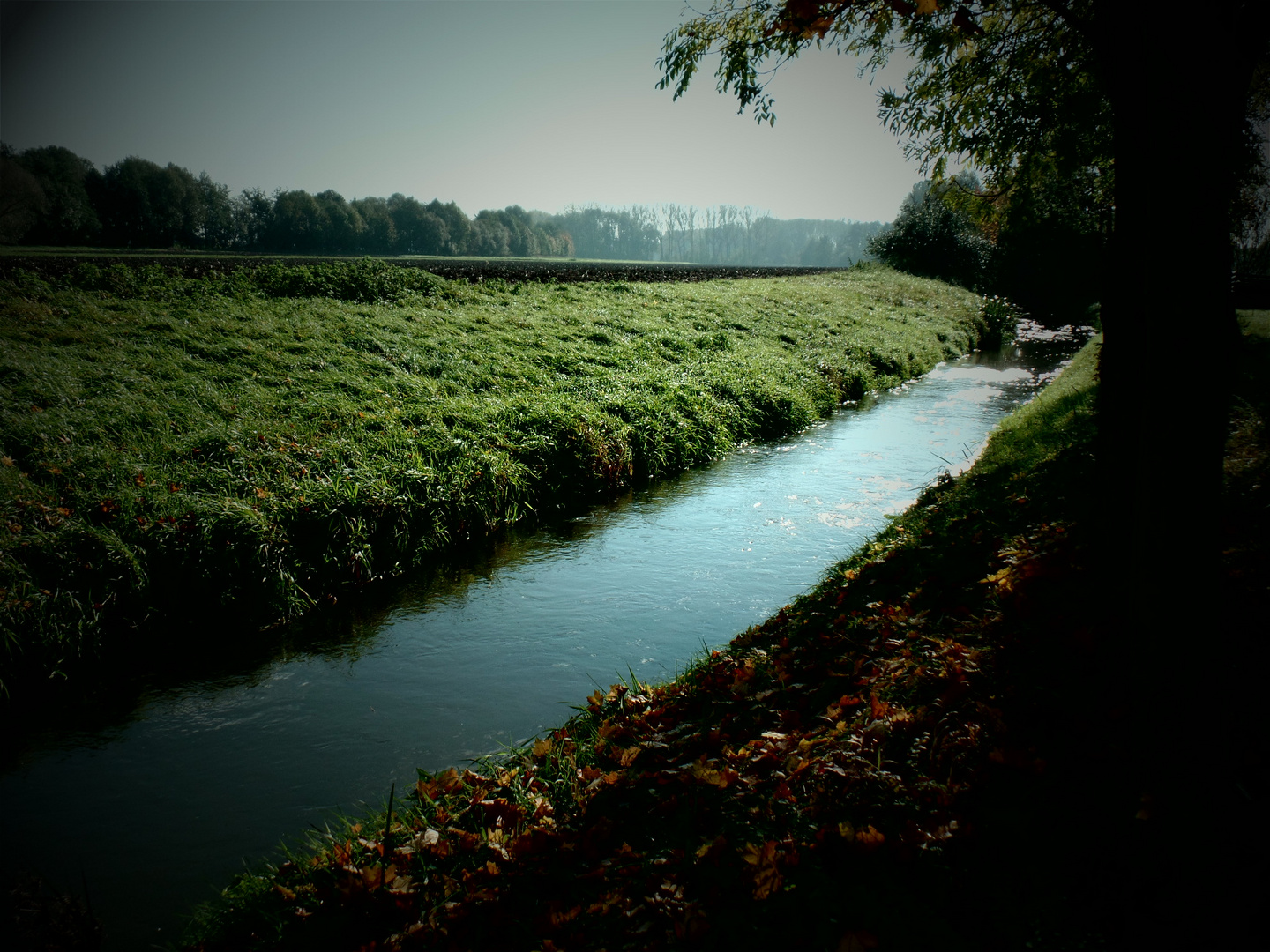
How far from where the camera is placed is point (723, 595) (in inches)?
263

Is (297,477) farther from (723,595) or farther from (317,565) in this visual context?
(723,595)

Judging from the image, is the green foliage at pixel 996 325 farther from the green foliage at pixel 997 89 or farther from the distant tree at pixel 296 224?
the distant tree at pixel 296 224

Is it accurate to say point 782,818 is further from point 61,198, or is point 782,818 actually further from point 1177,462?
point 61,198

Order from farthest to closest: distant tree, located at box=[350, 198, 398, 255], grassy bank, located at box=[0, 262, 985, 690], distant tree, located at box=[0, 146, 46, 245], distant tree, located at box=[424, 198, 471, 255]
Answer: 1. distant tree, located at box=[424, 198, 471, 255]
2. distant tree, located at box=[350, 198, 398, 255]
3. distant tree, located at box=[0, 146, 46, 245]
4. grassy bank, located at box=[0, 262, 985, 690]

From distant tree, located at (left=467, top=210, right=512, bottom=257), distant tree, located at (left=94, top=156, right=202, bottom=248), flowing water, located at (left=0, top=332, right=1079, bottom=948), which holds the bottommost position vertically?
flowing water, located at (left=0, top=332, right=1079, bottom=948)

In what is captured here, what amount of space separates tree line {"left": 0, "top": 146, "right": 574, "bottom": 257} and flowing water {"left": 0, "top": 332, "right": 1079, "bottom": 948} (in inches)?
1331

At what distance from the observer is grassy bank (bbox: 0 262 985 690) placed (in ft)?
20.3

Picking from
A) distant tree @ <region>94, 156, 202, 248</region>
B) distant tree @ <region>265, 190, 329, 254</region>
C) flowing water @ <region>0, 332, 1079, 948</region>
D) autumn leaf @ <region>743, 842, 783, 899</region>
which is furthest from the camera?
distant tree @ <region>265, 190, 329, 254</region>

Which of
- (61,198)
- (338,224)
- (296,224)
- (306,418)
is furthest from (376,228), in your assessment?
(306,418)

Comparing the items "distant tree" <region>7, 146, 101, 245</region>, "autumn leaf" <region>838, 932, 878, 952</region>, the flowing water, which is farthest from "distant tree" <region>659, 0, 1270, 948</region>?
"distant tree" <region>7, 146, 101, 245</region>

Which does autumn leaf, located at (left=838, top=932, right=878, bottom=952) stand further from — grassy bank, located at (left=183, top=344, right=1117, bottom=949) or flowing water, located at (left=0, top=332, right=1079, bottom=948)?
flowing water, located at (left=0, top=332, right=1079, bottom=948)

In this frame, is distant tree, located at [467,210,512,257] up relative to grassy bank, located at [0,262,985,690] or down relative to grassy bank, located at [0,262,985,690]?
up

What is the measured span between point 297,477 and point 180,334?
24.7 feet

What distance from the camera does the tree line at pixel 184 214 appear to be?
32.9m
